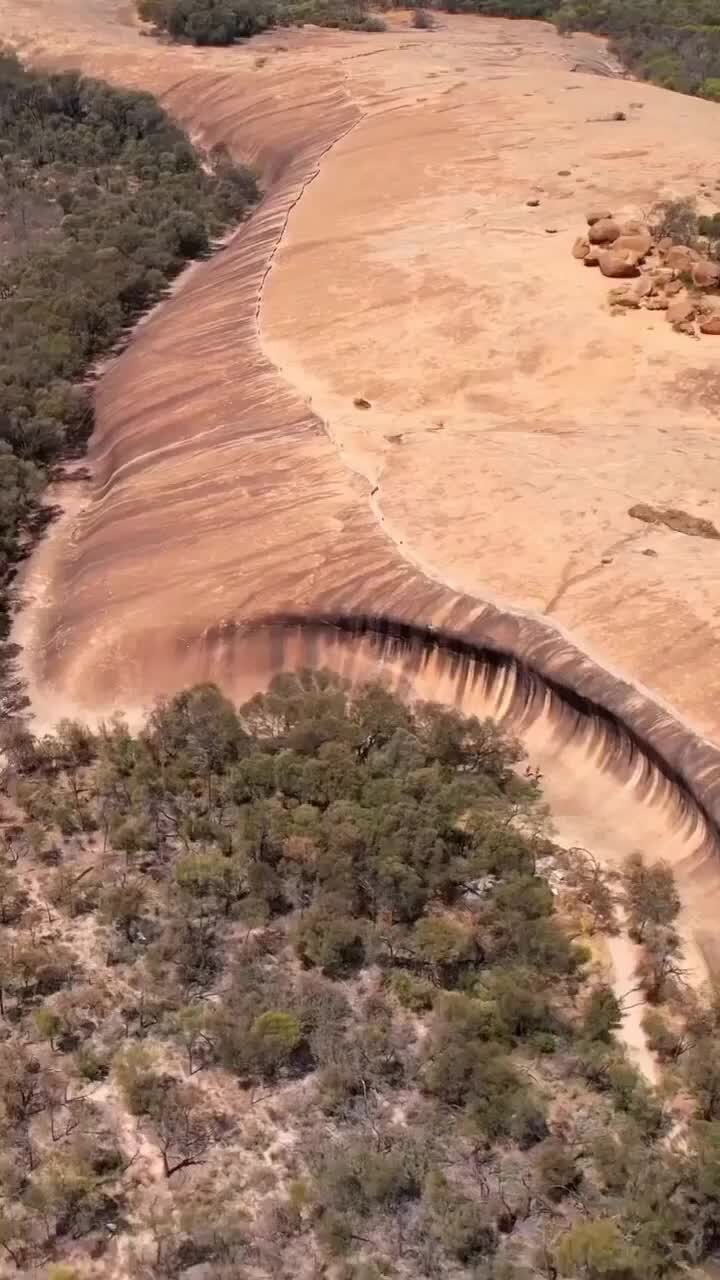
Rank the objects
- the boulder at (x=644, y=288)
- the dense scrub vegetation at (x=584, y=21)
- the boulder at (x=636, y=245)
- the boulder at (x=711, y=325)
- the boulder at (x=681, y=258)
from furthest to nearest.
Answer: the dense scrub vegetation at (x=584, y=21) → the boulder at (x=636, y=245) → the boulder at (x=681, y=258) → the boulder at (x=644, y=288) → the boulder at (x=711, y=325)

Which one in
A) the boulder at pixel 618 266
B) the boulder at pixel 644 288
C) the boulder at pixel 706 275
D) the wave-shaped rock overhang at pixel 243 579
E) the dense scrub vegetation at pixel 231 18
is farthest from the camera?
the dense scrub vegetation at pixel 231 18

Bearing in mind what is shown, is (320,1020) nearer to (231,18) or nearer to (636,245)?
(636,245)

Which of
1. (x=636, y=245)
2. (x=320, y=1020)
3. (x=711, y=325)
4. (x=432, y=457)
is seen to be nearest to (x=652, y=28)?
(x=636, y=245)

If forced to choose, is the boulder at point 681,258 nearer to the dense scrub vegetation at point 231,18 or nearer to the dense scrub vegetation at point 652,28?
the dense scrub vegetation at point 652,28

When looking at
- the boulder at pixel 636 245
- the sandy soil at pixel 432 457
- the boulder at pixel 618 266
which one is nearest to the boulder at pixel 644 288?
the boulder at pixel 618 266

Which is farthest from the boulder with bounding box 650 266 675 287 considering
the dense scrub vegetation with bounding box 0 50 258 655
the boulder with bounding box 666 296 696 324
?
the dense scrub vegetation with bounding box 0 50 258 655

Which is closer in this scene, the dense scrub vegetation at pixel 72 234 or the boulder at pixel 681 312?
the boulder at pixel 681 312

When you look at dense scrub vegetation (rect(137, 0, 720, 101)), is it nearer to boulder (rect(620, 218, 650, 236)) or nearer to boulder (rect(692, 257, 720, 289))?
boulder (rect(620, 218, 650, 236))
